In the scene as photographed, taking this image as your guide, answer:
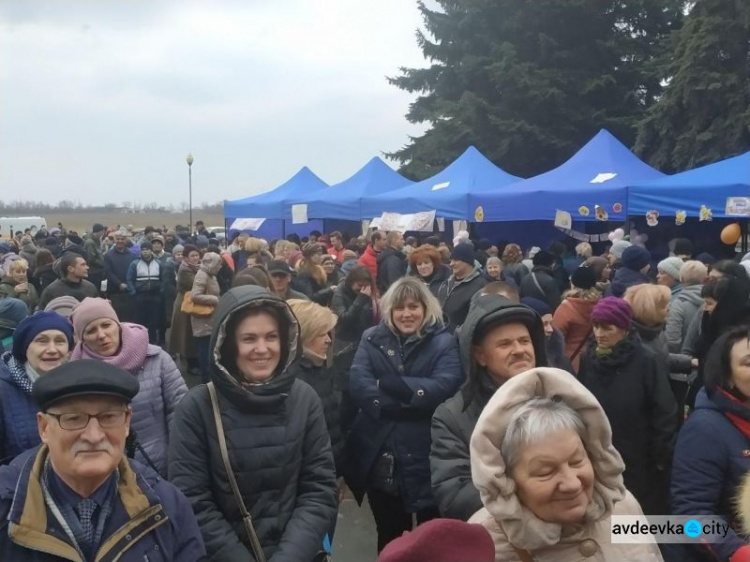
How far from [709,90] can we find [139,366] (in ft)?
67.1

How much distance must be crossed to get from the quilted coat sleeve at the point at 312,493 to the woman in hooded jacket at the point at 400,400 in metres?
0.87

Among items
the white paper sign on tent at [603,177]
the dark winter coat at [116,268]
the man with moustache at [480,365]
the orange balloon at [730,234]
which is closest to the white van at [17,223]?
the dark winter coat at [116,268]

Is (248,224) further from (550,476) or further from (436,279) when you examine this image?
(550,476)

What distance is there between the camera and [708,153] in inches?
822

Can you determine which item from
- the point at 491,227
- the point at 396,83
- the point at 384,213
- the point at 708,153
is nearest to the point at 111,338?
the point at 384,213

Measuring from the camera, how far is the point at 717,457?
260 cm

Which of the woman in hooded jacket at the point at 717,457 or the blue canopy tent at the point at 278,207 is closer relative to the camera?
the woman in hooded jacket at the point at 717,457

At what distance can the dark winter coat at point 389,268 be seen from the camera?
9.30 metres

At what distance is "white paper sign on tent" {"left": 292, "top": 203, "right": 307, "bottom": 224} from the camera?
18547 millimetres

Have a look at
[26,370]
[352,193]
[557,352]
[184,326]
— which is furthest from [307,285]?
[352,193]

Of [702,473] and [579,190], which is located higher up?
[579,190]

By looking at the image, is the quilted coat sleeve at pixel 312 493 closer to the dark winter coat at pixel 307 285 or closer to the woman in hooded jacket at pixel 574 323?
the woman in hooded jacket at pixel 574 323

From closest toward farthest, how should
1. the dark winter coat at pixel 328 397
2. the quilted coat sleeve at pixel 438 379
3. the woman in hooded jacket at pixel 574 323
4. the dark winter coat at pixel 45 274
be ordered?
1. the quilted coat sleeve at pixel 438 379
2. the dark winter coat at pixel 328 397
3. the woman in hooded jacket at pixel 574 323
4. the dark winter coat at pixel 45 274

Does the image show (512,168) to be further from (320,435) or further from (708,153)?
(320,435)
